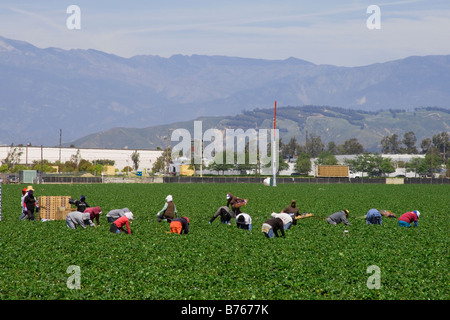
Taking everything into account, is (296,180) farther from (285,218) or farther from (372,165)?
(372,165)

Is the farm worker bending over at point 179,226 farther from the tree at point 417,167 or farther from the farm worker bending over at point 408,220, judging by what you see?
the tree at point 417,167

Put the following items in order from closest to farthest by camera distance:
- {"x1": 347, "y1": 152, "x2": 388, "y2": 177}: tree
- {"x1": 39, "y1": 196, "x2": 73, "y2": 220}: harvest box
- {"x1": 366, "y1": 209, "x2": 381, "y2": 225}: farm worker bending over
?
{"x1": 366, "y1": 209, "x2": 381, "y2": 225}: farm worker bending over → {"x1": 39, "y1": 196, "x2": 73, "y2": 220}: harvest box → {"x1": 347, "y1": 152, "x2": 388, "y2": 177}: tree

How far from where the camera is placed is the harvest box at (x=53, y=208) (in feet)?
103

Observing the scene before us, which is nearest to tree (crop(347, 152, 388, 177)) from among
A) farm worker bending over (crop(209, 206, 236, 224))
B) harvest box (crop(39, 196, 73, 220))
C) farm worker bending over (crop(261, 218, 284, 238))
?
farm worker bending over (crop(209, 206, 236, 224))

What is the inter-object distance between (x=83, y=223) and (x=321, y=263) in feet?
42.5

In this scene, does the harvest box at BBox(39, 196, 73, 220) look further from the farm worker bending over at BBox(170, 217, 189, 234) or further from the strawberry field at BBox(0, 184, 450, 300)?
the farm worker bending over at BBox(170, 217, 189, 234)

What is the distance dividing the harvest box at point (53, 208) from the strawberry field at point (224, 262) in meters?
2.12

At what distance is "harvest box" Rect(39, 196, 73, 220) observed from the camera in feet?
103

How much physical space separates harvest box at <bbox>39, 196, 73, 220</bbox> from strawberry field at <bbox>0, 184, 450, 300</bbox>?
212cm

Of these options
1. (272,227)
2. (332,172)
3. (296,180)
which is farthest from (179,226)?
(332,172)

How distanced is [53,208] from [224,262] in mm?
15270

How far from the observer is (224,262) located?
19.2 metres
